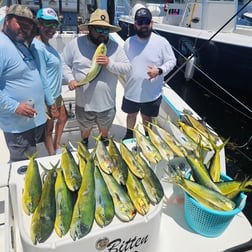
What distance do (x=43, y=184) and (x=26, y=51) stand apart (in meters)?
1.01

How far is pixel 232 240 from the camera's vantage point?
1.43 meters

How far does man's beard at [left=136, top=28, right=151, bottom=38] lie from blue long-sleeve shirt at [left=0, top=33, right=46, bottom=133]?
118 centimetres

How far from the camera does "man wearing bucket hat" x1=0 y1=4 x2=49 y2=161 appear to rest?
5.40 feet

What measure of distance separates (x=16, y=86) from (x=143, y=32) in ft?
4.58

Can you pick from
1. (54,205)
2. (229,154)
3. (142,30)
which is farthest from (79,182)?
(229,154)

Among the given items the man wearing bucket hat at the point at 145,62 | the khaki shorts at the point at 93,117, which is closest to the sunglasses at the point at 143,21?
the man wearing bucket hat at the point at 145,62

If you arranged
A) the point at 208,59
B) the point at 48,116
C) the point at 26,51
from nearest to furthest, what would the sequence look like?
1. the point at 26,51
2. the point at 48,116
3. the point at 208,59

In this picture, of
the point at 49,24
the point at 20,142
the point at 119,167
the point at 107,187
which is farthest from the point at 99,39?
the point at 107,187

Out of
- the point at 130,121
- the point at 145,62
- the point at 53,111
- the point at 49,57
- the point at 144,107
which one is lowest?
the point at 130,121

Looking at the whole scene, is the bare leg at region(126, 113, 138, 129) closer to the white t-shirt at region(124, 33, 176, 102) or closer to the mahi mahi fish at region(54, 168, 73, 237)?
the white t-shirt at region(124, 33, 176, 102)

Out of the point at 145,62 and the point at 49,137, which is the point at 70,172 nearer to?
the point at 49,137

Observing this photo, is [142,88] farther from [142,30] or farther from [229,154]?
[229,154]

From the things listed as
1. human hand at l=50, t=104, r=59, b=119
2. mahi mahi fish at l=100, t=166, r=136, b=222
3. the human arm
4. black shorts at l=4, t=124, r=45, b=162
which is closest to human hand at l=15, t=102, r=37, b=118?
black shorts at l=4, t=124, r=45, b=162

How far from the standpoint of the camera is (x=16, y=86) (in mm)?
1736
